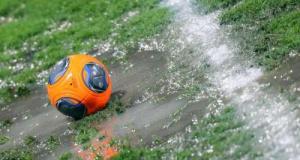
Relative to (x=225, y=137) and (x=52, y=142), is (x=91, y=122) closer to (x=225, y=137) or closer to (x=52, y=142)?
(x=52, y=142)

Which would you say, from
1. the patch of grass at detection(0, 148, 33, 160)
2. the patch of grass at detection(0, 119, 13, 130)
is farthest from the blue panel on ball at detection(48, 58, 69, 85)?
the patch of grass at detection(0, 119, 13, 130)

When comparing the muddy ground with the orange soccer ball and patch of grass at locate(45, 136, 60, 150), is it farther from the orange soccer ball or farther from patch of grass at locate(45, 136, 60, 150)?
the orange soccer ball

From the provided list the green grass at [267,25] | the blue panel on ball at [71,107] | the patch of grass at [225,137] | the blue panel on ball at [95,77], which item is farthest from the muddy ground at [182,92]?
the blue panel on ball at [95,77]

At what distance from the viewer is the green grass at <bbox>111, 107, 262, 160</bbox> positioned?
10297mm

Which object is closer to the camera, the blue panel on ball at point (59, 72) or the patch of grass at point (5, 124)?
the blue panel on ball at point (59, 72)

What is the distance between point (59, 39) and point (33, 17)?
2653 mm

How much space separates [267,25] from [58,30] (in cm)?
750

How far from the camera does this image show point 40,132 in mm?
13984

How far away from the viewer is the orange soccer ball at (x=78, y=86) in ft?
42.8

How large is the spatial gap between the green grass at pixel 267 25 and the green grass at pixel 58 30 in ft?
7.69

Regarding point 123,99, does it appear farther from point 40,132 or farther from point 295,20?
point 295,20

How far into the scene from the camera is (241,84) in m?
12.4

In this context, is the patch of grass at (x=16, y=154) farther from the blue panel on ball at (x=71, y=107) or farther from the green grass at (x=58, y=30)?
the green grass at (x=58, y=30)

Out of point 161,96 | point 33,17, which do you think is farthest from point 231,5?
point 33,17
